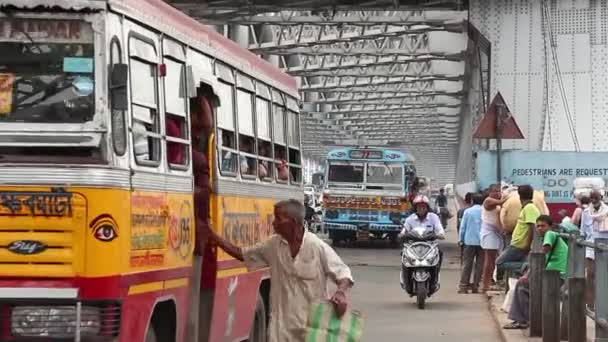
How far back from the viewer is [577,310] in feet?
35.2

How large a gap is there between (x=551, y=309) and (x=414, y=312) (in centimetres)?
516

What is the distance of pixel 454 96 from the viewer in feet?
201

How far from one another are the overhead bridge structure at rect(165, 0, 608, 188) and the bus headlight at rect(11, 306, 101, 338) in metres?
22.5

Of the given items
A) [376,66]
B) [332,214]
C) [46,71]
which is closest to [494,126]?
[46,71]

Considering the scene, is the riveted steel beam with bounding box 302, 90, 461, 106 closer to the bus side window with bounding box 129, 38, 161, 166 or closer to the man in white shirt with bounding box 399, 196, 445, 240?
the man in white shirt with bounding box 399, 196, 445, 240

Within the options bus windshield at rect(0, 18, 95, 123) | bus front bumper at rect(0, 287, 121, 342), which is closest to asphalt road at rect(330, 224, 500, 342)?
bus front bumper at rect(0, 287, 121, 342)

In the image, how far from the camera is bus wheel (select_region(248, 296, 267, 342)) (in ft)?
37.2

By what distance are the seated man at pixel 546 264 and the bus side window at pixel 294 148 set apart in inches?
113

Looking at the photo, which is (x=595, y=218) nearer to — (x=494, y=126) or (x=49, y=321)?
(x=494, y=126)

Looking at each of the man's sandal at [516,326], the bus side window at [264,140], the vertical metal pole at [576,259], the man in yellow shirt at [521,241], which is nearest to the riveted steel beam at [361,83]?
the man in yellow shirt at [521,241]

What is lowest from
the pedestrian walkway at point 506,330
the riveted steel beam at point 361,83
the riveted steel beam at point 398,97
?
the pedestrian walkway at point 506,330

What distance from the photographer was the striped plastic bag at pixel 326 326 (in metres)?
7.13

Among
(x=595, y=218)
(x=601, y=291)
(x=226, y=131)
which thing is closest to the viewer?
(x=601, y=291)

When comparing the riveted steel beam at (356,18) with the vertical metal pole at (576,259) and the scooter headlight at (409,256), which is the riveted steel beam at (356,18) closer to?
the scooter headlight at (409,256)
